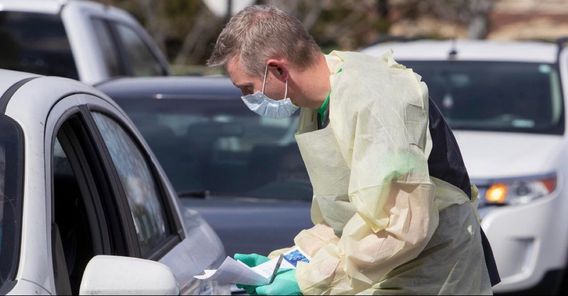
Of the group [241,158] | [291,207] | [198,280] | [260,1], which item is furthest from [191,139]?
[260,1]

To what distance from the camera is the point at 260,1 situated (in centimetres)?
1973

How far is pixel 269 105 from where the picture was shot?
3316 mm

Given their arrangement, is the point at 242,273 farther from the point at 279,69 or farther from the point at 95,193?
the point at 95,193

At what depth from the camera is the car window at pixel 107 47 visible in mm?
8930

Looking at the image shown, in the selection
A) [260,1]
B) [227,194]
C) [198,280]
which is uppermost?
[198,280]

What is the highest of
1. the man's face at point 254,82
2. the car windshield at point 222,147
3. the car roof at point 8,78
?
the man's face at point 254,82

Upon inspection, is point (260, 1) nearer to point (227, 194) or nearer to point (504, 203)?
point (504, 203)

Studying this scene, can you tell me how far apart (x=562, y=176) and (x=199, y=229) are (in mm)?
3636

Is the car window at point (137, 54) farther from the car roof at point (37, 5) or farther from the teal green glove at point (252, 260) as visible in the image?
the teal green glove at point (252, 260)

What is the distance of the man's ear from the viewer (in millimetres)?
3109

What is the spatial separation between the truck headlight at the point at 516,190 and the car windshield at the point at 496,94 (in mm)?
832

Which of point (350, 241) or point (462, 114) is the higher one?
point (350, 241)

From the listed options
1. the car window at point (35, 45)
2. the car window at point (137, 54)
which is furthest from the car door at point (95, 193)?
the car window at point (137, 54)

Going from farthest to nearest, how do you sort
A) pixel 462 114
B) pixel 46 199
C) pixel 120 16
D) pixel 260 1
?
pixel 260 1
pixel 120 16
pixel 462 114
pixel 46 199
